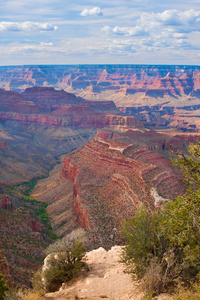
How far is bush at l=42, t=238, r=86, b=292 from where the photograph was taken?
2383 centimetres

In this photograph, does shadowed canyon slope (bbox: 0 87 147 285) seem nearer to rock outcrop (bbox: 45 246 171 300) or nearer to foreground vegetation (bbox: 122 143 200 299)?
rock outcrop (bbox: 45 246 171 300)

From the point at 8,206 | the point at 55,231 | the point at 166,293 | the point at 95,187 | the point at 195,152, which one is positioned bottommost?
the point at 55,231

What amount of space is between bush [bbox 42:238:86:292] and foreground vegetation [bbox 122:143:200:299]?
19.2 ft

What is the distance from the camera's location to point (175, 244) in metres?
16.6

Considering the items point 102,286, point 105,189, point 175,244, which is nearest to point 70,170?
point 105,189

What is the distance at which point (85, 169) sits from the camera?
66625 mm

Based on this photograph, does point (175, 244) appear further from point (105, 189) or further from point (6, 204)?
point (6, 204)

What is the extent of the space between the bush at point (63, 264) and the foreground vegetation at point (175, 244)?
19.2 ft

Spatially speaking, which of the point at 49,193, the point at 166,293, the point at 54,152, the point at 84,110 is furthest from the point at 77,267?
the point at 84,110

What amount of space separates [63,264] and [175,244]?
11442mm

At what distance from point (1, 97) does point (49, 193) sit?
452ft

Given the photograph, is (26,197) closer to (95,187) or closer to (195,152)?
(95,187)

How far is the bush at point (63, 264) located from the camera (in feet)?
78.2

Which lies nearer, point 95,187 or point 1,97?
point 95,187
